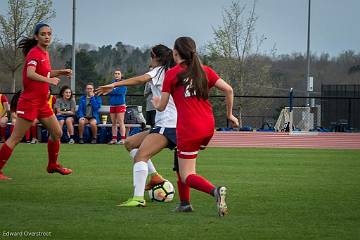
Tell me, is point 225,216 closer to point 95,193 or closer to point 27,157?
point 95,193

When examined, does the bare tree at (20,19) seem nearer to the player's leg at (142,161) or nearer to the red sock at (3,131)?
the red sock at (3,131)

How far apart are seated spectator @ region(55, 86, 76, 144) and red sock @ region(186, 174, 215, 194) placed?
16.0 meters

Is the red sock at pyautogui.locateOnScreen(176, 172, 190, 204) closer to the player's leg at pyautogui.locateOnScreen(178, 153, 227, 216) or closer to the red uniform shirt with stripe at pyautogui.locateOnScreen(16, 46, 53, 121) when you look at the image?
the player's leg at pyautogui.locateOnScreen(178, 153, 227, 216)

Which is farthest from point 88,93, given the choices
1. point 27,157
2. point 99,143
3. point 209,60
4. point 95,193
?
point 209,60

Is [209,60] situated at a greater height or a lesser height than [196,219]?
greater

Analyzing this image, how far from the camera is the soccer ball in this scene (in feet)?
34.5

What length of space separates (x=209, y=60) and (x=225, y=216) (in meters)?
41.3

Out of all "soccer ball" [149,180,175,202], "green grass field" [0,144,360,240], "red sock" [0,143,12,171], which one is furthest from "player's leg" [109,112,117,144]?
"soccer ball" [149,180,175,202]

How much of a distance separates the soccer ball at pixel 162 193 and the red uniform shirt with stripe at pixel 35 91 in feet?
8.22

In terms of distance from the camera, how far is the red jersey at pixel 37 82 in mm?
11899

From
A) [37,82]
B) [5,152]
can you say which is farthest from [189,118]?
[5,152]

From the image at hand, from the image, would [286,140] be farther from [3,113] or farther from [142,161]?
[142,161]

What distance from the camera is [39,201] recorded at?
10289 mm

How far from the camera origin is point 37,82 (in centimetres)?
1207
